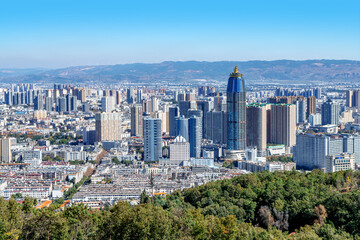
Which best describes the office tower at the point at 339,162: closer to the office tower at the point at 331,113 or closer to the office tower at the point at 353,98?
the office tower at the point at 331,113

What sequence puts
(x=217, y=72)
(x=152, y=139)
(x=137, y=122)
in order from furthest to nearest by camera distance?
(x=217, y=72), (x=137, y=122), (x=152, y=139)

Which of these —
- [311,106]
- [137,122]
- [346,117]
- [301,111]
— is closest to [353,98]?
[311,106]

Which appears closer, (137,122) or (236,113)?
(236,113)

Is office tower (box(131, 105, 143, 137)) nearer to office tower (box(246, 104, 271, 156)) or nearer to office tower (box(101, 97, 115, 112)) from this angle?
office tower (box(246, 104, 271, 156))

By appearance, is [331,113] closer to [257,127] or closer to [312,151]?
[257,127]

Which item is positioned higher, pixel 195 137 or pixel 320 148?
pixel 195 137

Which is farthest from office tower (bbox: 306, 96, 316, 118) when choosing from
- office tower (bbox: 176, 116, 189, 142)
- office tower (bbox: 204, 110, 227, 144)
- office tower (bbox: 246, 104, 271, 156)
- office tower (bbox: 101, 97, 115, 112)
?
office tower (bbox: 176, 116, 189, 142)

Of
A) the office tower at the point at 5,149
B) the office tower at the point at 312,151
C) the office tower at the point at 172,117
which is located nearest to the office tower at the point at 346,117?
the office tower at the point at 172,117
